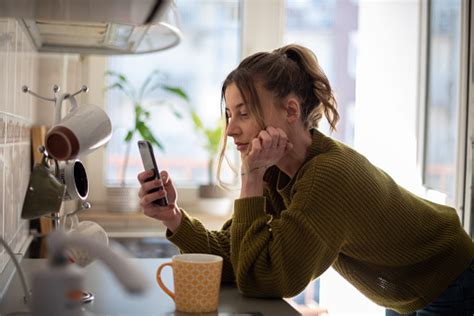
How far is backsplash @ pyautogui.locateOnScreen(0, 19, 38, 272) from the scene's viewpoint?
1257 mm

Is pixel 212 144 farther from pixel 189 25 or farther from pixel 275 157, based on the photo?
pixel 275 157

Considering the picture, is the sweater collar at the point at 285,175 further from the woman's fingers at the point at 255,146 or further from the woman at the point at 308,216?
the woman's fingers at the point at 255,146

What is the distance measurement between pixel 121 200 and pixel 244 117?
5.10 ft

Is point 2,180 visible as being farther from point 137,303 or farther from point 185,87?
point 185,87

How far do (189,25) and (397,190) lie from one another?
1.89m

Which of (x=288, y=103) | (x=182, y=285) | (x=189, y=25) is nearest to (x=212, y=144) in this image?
(x=189, y=25)

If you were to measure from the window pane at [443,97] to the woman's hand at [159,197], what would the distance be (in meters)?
1.32

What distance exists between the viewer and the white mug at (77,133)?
87 cm

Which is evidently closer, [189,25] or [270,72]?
[270,72]

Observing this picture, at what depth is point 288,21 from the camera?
123 inches

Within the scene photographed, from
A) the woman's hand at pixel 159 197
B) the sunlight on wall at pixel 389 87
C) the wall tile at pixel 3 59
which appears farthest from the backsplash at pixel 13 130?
the sunlight on wall at pixel 389 87

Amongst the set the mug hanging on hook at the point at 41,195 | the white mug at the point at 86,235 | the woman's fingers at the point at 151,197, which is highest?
the mug hanging on hook at the point at 41,195

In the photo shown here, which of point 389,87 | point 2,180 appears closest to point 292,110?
point 2,180

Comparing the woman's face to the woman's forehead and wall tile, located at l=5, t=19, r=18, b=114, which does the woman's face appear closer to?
the woman's forehead
